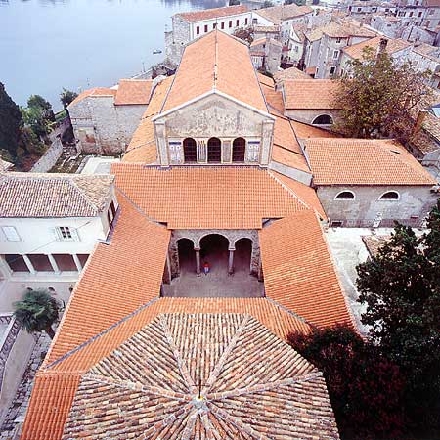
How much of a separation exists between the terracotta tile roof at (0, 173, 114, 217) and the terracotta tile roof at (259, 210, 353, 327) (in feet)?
29.2

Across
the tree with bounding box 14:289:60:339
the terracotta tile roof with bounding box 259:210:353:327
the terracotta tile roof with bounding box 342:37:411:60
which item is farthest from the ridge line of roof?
the terracotta tile roof with bounding box 342:37:411:60

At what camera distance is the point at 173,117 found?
2070 centimetres

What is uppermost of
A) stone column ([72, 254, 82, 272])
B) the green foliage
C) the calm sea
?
stone column ([72, 254, 82, 272])

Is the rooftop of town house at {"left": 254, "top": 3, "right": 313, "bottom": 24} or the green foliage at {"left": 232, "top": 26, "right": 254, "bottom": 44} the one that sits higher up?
the rooftop of town house at {"left": 254, "top": 3, "right": 313, "bottom": 24}

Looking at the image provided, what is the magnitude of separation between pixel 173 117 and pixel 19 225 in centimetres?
983

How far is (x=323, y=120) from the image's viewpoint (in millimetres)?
30938

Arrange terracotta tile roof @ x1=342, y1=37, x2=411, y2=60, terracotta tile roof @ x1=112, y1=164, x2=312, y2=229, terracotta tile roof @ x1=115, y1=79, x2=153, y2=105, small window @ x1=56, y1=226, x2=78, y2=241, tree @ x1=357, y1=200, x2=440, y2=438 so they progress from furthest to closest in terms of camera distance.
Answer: terracotta tile roof @ x1=342, y1=37, x2=411, y2=60
terracotta tile roof @ x1=115, y1=79, x2=153, y2=105
terracotta tile roof @ x1=112, y1=164, x2=312, y2=229
small window @ x1=56, y1=226, x2=78, y2=241
tree @ x1=357, y1=200, x2=440, y2=438

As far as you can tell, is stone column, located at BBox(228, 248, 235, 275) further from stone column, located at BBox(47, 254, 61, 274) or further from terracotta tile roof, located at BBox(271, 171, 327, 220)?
stone column, located at BBox(47, 254, 61, 274)

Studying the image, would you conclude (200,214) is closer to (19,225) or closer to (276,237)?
(276,237)

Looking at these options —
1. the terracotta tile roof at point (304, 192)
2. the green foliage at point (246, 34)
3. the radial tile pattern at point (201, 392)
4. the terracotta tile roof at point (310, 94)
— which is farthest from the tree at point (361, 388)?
the green foliage at point (246, 34)

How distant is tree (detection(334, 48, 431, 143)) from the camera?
89.2 ft

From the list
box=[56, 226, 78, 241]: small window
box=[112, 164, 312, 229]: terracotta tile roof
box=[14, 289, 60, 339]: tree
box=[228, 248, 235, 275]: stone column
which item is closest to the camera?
box=[14, 289, 60, 339]: tree

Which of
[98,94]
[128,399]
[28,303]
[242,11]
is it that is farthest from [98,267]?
[242,11]

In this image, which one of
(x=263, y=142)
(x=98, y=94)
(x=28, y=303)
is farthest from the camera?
(x=98, y=94)
